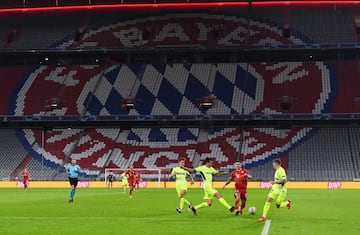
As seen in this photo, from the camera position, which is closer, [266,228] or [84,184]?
[266,228]

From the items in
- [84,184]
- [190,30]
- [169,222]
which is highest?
[190,30]

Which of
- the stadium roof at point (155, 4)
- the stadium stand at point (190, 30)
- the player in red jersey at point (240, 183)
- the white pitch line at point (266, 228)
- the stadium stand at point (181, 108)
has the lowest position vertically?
the white pitch line at point (266, 228)

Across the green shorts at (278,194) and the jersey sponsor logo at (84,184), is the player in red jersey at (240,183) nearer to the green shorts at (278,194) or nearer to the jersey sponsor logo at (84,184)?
the green shorts at (278,194)

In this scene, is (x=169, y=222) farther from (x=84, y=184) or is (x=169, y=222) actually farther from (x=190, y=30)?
(x=190, y=30)

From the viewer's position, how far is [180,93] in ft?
230

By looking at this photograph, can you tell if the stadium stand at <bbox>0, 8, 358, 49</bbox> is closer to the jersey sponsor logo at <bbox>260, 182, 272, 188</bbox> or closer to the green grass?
the jersey sponsor logo at <bbox>260, 182, 272, 188</bbox>

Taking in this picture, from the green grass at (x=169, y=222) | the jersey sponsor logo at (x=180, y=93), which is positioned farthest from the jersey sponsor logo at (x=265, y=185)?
the green grass at (x=169, y=222)

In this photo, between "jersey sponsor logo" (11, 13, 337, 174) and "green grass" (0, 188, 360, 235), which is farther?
"jersey sponsor logo" (11, 13, 337, 174)

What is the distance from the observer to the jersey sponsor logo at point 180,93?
65.1 m

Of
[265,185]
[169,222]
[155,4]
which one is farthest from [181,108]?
[169,222]

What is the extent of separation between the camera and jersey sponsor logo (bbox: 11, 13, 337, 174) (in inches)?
2562

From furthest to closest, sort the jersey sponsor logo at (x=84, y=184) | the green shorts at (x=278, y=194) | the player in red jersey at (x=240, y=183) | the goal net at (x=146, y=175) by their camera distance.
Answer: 1. the jersey sponsor logo at (x=84, y=184)
2. the goal net at (x=146, y=175)
3. the player in red jersey at (x=240, y=183)
4. the green shorts at (x=278, y=194)

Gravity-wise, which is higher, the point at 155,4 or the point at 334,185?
the point at 155,4

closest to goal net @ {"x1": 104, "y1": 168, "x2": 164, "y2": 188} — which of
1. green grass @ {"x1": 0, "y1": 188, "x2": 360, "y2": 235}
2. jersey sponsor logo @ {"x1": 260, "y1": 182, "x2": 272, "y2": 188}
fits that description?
jersey sponsor logo @ {"x1": 260, "y1": 182, "x2": 272, "y2": 188}
